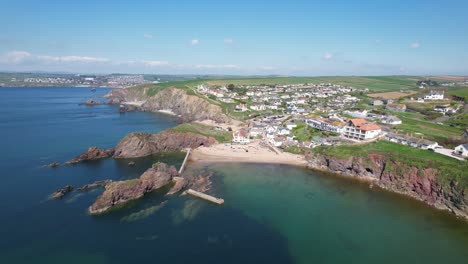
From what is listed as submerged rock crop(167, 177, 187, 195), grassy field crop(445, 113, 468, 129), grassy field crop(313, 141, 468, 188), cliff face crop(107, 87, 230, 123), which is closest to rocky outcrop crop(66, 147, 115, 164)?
submerged rock crop(167, 177, 187, 195)

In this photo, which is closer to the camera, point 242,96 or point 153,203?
point 153,203

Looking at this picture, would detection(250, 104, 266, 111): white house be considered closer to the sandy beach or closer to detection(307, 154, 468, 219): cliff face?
the sandy beach

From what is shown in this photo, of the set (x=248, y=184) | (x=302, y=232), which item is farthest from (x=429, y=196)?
(x=248, y=184)

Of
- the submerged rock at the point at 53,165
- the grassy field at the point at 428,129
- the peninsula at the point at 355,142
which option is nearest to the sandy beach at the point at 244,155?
the peninsula at the point at 355,142

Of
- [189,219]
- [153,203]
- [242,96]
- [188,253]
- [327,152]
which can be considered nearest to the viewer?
[188,253]

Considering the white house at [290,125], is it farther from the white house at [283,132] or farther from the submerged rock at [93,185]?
the submerged rock at [93,185]

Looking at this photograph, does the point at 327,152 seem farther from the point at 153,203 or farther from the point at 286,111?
the point at 286,111
